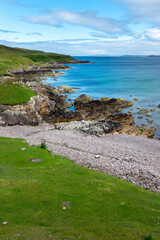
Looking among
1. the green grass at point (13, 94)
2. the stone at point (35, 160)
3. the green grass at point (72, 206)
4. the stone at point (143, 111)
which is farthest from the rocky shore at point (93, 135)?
the stone at point (35, 160)

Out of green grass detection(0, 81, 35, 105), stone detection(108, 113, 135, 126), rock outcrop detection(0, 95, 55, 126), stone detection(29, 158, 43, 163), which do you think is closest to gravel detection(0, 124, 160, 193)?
rock outcrop detection(0, 95, 55, 126)

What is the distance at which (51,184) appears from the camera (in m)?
20.6

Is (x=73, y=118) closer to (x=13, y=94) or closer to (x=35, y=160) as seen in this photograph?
(x=13, y=94)

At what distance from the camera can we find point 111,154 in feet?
114

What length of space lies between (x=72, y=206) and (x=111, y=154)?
62.0 ft

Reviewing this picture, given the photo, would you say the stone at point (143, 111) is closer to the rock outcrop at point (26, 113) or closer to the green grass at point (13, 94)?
the rock outcrop at point (26, 113)

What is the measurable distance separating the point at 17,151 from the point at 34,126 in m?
29.0

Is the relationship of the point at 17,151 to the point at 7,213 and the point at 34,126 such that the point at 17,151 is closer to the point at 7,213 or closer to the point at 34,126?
the point at 7,213

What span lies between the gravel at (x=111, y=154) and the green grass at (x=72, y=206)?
331 cm

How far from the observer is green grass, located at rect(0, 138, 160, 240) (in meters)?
13.5

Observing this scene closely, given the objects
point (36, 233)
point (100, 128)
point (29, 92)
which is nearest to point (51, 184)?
point (36, 233)

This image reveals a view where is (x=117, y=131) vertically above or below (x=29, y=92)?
below

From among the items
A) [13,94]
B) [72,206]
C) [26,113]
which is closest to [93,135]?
[26,113]

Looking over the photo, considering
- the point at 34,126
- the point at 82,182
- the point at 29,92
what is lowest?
the point at 34,126
